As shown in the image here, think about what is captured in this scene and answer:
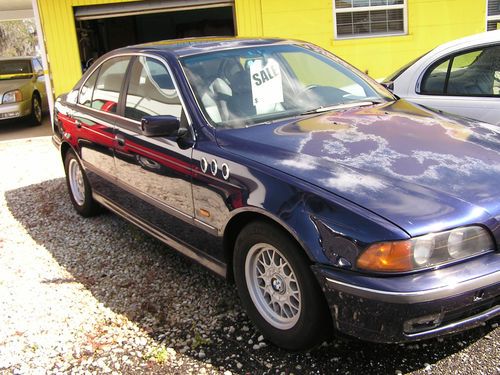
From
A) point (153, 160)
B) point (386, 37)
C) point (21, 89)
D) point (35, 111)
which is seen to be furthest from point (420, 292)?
point (35, 111)

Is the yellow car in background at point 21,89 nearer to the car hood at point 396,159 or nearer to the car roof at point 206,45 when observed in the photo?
the car roof at point 206,45

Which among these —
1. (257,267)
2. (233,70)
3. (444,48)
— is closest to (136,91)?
(233,70)

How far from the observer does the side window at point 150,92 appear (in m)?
3.56

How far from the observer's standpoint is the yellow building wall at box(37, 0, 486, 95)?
31.9 ft

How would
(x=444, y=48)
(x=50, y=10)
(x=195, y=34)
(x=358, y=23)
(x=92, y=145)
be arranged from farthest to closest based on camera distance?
(x=195, y=34), (x=358, y=23), (x=50, y=10), (x=444, y=48), (x=92, y=145)

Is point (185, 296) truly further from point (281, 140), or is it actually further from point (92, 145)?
point (92, 145)

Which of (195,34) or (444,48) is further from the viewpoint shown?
(195,34)

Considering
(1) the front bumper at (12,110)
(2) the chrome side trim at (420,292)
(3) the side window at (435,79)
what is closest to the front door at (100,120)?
(2) the chrome side trim at (420,292)

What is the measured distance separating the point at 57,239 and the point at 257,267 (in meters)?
2.59

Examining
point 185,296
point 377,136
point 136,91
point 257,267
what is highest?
point 136,91

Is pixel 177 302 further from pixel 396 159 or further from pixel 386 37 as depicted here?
pixel 386 37

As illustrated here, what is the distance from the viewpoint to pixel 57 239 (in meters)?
4.82

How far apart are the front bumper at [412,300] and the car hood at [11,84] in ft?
34.7

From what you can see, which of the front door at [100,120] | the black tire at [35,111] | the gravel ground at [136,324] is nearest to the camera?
the gravel ground at [136,324]
